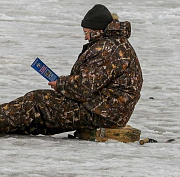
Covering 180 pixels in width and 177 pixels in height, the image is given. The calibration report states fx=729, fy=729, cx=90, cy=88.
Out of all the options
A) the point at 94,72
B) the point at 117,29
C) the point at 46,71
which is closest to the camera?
the point at 94,72

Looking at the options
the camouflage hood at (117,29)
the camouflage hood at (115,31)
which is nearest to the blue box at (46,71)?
the camouflage hood at (115,31)

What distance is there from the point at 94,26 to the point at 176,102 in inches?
147

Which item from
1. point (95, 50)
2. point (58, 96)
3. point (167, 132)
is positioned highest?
point (95, 50)

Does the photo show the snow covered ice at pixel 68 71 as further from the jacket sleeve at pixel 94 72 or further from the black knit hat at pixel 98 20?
the black knit hat at pixel 98 20

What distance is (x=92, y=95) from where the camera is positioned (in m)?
6.34

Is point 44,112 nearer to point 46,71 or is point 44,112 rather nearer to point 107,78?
point 46,71

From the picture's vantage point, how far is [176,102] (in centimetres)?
991

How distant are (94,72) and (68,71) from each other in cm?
635

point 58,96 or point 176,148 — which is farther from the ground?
point 58,96

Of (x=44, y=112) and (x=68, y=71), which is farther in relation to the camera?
(x=68, y=71)

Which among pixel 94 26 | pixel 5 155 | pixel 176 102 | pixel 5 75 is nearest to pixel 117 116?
pixel 94 26

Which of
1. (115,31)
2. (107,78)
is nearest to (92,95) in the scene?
(107,78)

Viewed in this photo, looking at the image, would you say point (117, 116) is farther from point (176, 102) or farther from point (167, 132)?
point (176, 102)

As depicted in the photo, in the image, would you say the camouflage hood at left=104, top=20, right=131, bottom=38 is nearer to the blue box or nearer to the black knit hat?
the black knit hat
